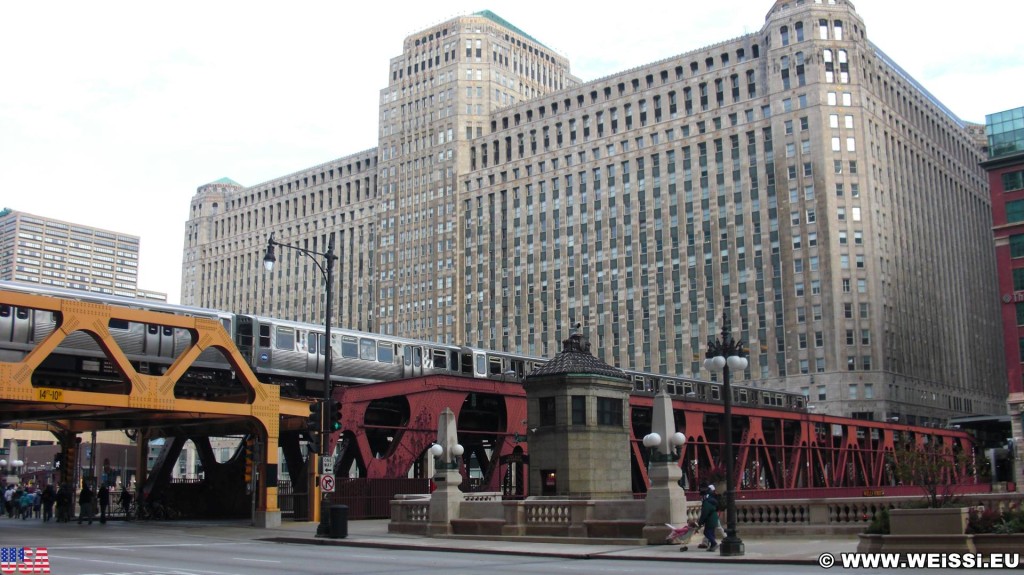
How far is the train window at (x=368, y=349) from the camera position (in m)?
51.2

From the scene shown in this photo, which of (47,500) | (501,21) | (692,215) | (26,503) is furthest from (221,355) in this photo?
(501,21)

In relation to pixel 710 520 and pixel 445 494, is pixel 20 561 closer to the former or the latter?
pixel 710 520

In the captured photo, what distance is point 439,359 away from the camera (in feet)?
181

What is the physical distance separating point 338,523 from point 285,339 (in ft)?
56.4

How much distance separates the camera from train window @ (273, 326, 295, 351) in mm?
47031

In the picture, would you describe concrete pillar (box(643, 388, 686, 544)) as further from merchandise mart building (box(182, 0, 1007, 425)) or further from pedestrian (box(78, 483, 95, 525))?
merchandise mart building (box(182, 0, 1007, 425))

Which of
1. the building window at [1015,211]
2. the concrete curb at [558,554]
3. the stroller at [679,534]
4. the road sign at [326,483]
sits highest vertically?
the building window at [1015,211]

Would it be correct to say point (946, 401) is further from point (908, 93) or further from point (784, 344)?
point (908, 93)

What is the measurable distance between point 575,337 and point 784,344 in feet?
248

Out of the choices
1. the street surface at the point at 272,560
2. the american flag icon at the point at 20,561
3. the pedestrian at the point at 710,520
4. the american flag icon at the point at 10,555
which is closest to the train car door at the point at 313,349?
the street surface at the point at 272,560

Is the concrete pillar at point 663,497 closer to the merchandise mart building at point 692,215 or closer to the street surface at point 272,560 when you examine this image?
the street surface at point 272,560

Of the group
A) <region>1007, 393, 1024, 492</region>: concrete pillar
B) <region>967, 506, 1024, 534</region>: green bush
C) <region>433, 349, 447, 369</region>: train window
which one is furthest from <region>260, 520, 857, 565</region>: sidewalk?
<region>1007, 393, 1024, 492</region>: concrete pillar

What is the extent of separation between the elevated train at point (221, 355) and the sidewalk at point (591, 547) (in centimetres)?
1009

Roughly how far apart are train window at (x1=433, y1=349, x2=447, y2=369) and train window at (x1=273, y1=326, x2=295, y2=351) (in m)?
9.38
